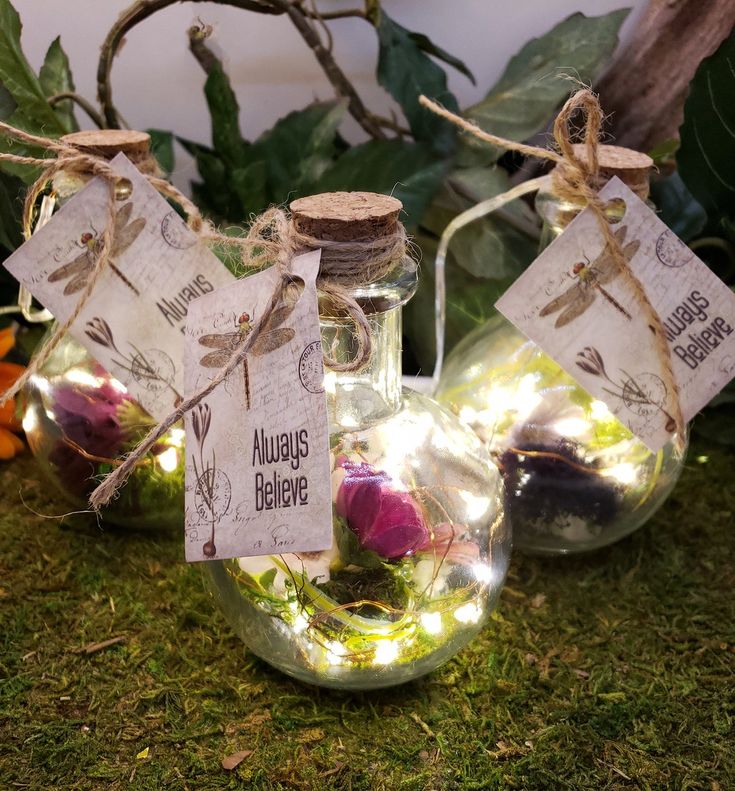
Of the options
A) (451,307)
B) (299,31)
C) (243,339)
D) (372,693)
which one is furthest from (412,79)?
(372,693)

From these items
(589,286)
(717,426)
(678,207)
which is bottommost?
(717,426)

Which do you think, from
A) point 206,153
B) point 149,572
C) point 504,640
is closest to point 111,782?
point 149,572

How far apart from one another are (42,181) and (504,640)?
586mm

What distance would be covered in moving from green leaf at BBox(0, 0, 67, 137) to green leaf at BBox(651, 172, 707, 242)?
0.77 metres

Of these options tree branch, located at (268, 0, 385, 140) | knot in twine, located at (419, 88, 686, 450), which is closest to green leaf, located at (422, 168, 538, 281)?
tree branch, located at (268, 0, 385, 140)

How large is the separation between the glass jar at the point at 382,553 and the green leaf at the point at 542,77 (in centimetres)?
57

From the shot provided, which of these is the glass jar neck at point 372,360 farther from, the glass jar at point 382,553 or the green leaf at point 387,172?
the green leaf at point 387,172

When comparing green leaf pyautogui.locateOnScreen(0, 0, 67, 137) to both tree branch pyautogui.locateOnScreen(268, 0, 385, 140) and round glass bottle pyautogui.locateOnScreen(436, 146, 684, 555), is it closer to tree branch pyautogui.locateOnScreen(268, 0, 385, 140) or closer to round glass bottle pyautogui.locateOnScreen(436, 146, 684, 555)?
tree branch pyautogui.locateOnScreen(268, 0, 385, 140)

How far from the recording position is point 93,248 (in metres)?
0.74

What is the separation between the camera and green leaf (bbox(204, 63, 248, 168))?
107cm

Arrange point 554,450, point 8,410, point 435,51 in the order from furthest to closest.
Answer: point 435,51 < point 8,410 < point 554,450

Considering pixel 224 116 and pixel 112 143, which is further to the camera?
pixel 224 116

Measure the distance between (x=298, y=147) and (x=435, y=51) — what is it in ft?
0.75

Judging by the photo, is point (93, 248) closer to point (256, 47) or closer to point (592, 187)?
point (592, 187)
